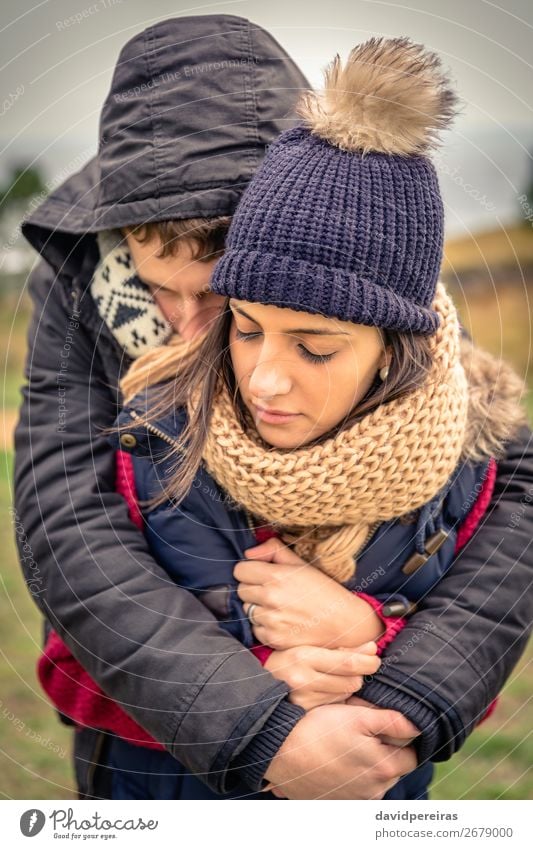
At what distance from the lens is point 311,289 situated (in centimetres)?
81

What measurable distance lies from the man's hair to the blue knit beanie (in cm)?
11

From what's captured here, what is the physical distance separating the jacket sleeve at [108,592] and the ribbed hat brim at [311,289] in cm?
31

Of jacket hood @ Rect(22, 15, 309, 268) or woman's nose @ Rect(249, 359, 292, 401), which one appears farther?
jacket hood @ Rect(22, 15, 309, 268)

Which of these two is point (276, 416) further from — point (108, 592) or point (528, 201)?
point (528, 201)

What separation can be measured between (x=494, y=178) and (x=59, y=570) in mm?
828

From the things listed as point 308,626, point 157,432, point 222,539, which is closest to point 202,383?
point 157,432

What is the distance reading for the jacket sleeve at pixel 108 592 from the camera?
35.5 inches

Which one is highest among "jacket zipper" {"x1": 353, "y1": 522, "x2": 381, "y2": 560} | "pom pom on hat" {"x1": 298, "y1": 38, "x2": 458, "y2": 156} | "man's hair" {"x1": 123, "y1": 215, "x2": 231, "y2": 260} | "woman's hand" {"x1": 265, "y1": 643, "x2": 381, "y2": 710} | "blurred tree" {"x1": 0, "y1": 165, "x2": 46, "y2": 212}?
"pom pom on hat" {"x1": 298, "y1": 38, "x2": 458, "y2": 156}

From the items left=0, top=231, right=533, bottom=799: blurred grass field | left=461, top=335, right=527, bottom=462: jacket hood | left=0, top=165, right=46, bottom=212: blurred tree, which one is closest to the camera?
left=461, top=335, right=527, bottom=462: jacket hood

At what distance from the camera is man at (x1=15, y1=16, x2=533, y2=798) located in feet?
3.00

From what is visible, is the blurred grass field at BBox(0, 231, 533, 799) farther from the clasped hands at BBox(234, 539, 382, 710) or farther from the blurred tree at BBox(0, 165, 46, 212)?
the clasped hands at BBox(234, 539, 382, 710)

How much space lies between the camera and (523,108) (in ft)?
3.85

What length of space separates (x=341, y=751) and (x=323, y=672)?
3.3 inches

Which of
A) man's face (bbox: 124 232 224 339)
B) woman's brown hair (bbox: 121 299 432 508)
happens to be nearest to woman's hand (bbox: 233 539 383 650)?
woman's brown hair (bbox: 121 299 432 508)
